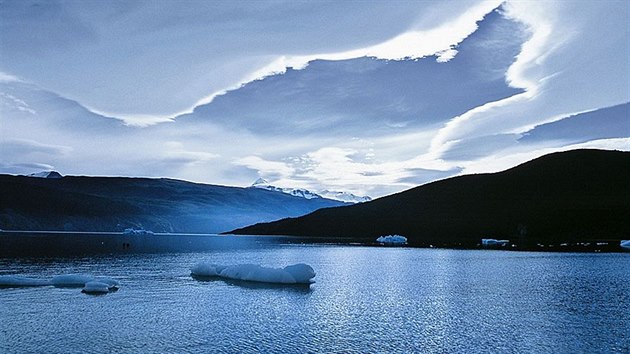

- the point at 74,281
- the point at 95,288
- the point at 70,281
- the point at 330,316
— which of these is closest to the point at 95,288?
the point at 95,288

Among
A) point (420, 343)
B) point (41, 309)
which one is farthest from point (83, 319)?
point (420, 343)

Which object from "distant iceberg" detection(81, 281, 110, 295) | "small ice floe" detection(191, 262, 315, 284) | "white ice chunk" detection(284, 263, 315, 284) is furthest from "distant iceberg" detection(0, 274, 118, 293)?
"white ice chunk" detection(284, 263, 315, 284)

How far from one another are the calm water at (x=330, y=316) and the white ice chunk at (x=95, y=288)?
4.42 feet

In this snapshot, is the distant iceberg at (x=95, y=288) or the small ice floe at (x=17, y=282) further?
the small ice floe at (x=17, y=282)

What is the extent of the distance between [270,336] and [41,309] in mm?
21591

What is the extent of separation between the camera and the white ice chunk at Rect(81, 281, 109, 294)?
1978 inches

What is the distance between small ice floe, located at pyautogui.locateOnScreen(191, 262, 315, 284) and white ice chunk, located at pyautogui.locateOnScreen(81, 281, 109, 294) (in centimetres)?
1796

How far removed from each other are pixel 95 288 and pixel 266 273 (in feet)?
65.5

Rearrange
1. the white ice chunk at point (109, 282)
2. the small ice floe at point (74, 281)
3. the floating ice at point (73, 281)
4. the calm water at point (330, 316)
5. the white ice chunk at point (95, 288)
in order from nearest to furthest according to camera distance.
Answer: the calm water at point (330, 316) < the white ice chunk at point (95, 288) < the white ice chunk at point (109, 282) < the small ice floe at point (74, 281) < the floating ice at point (73, 281)

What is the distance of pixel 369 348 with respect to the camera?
95.3ft

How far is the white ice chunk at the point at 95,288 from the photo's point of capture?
5025cm

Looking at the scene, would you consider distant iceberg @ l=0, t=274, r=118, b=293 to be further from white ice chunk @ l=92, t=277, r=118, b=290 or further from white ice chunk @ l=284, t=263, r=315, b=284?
white ice chunk @ l=284, t=263, r=315, b=284

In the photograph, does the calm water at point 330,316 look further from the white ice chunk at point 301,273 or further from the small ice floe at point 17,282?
the small ice floe at point 17,282

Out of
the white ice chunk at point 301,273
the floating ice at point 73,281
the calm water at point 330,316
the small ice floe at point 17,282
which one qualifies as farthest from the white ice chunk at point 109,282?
the white ice chunk at point 301,273
